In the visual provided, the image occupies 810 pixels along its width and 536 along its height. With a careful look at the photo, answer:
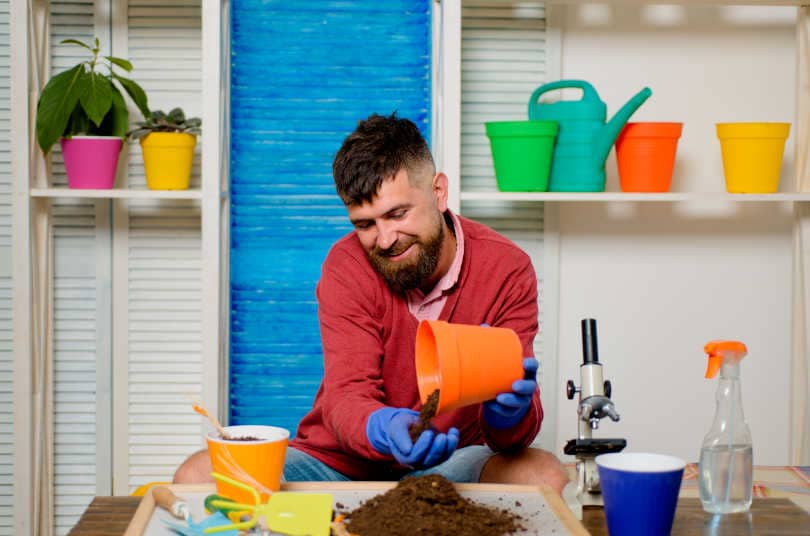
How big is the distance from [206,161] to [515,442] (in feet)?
3.72

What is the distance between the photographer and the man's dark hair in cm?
183

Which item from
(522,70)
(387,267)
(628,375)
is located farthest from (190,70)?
(628,375)

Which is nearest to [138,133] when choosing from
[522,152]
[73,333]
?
[73,333]

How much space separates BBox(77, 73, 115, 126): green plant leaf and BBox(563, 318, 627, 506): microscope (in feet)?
4.78

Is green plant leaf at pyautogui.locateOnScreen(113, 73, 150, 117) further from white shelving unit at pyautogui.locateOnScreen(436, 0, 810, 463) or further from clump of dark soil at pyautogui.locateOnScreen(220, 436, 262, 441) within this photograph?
clump of dark soil at pyautogui.locateOnScreen(220, 436, 262, 441)

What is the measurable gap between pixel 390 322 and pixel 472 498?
557mm

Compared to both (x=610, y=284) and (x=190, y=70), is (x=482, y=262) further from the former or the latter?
(x=190, y=70)

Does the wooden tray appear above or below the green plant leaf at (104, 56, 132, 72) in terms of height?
below

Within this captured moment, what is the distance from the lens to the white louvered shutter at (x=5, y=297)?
9.23ft

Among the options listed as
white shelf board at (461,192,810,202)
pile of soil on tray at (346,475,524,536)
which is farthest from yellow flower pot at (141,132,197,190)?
pile of soil on tray at (346,475,524,536)

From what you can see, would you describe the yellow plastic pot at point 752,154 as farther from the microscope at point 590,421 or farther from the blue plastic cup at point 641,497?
the blue plastic cup at point 641,497

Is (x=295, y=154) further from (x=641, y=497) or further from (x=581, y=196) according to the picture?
(x=641, y=497)

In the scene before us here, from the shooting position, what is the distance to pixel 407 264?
1.89m

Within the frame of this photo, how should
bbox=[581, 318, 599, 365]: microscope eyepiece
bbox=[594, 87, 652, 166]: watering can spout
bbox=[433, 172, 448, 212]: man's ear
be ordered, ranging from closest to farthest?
bbox=[581, 318, 599, 365]: microscope eyepiece → bbox=[433, 172, 448, 212]: man's ear → bbox=[594, 87, 652, 166]: watering can spout
